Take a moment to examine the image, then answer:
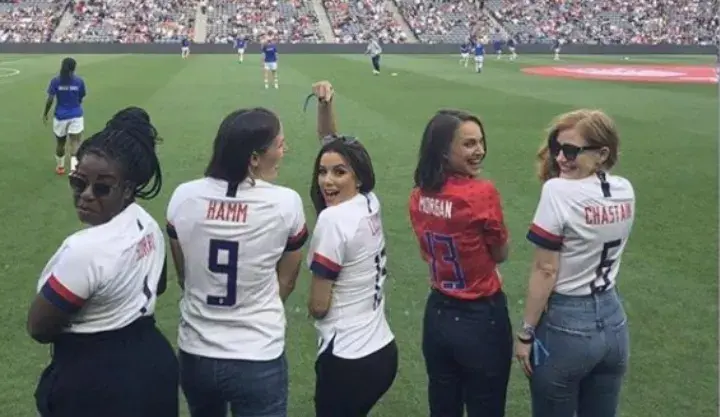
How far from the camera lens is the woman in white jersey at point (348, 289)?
141 inches

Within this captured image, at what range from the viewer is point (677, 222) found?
10297 millimetres

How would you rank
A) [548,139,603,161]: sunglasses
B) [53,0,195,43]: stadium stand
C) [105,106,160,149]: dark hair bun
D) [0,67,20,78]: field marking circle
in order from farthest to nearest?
[53,0,195,43]: stadium stand, [0,67,20,78]: field marking circle, [548,139,603,161]: sunglasses, [105,106,160,149]: dark hair bun

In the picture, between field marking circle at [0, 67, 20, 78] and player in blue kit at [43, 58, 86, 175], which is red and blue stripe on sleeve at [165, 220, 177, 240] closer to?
player in blue kit at [43, 58, 86, 175]

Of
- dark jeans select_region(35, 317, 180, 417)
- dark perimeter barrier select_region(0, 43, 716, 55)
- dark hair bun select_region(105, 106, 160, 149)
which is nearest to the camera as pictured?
Result: dark jeans select_region(35, 317, 180, 417)

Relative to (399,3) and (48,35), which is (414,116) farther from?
(399,3)

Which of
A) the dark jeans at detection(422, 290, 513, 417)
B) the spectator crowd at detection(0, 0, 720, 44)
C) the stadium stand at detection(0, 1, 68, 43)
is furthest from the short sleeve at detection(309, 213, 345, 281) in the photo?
the stadium stand at detection(0, 1, 68, 43)

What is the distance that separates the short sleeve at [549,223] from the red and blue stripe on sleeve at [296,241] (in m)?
1.05

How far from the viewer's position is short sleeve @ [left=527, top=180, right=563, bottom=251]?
3561 mm

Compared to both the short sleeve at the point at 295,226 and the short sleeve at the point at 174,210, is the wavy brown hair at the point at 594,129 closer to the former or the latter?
the short sleeve at the point at 295,226

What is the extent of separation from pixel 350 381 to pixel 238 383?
530mm

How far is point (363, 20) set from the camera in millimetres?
63094

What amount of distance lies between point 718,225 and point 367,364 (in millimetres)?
8037

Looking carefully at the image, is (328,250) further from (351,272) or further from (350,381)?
(350,381)

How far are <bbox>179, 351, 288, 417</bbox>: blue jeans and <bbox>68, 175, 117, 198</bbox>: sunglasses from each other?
0.84 metres
